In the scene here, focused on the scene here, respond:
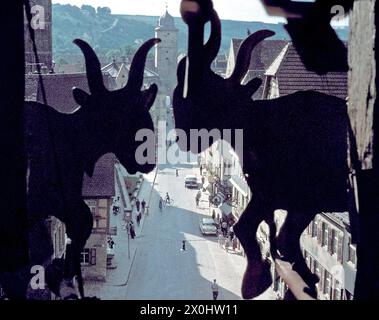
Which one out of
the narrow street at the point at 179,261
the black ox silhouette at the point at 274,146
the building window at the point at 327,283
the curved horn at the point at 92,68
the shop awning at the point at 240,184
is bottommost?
the narrow street at the point at 179,261

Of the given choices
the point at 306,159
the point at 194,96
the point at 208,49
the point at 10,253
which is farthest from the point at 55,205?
the point at 306,159

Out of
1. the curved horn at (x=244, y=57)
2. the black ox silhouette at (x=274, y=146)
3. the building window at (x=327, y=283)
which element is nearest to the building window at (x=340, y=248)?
the building window at (x=327, y=283)

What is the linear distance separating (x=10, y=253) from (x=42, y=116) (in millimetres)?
595

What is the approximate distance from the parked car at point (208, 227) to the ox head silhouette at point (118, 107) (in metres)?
32.9

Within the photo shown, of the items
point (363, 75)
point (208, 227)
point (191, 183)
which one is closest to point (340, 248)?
point (363, 75)

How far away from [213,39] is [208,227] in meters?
33.6

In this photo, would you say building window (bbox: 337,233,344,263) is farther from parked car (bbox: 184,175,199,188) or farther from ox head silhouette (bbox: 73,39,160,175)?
parked car (bbox: 184,175,199,188)

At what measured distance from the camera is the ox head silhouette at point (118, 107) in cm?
245

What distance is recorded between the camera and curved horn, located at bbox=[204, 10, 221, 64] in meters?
2.33

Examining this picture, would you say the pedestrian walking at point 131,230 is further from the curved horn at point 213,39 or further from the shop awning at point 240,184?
the curved horn at point 213,39

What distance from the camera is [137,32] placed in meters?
197

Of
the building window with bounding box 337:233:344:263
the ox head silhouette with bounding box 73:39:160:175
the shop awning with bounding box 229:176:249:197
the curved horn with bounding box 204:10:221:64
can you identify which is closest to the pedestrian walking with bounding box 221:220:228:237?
the shop awning with bounding box 229:176:249:197

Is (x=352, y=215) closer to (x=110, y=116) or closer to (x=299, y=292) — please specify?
(x=299, y=292)

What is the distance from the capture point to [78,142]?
8.19 ft
